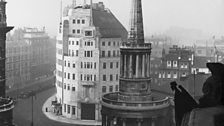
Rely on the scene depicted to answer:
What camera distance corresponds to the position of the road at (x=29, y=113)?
3465 centimetres

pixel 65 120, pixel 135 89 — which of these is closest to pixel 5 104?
pixel 135 89

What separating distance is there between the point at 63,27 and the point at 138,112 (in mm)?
21111

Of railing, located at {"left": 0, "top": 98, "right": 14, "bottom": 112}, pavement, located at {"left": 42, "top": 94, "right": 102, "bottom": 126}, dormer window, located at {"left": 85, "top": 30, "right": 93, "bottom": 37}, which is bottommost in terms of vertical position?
pavement, located at {"left": 42, "top": 94, "right": 102, "bottom": 126}

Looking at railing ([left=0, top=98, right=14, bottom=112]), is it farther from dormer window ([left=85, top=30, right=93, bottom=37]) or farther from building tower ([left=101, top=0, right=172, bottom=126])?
dormer window ([left=85, top=30, right=93, bottom=37])

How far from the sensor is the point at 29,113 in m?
39.2

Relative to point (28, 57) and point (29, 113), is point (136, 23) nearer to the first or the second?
point (29, 113)

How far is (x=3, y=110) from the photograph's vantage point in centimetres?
2236

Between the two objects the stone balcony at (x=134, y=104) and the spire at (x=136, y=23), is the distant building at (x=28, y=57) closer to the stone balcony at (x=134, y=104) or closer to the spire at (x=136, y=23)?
the stone balcony at (x=134, y=104)

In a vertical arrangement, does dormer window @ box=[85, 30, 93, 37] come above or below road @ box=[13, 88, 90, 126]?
above

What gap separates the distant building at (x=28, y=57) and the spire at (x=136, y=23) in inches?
1445

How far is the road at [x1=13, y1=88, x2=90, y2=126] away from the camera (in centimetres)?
3465

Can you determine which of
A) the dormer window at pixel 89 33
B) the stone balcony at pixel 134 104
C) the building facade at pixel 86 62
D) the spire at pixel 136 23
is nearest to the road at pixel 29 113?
the building facade at pixel 86 62

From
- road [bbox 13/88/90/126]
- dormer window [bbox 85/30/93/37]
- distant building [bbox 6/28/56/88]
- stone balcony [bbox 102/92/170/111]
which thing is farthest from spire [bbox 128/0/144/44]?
distant building [bbox 6/28/56/88]

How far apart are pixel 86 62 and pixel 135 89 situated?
676 inches
